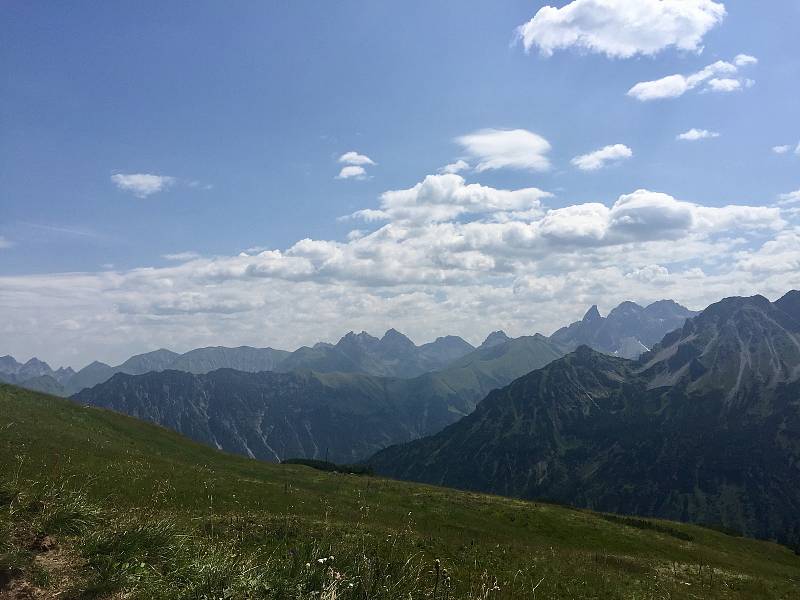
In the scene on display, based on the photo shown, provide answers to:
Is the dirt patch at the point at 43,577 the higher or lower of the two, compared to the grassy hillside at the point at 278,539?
higher

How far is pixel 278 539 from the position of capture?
24.9m

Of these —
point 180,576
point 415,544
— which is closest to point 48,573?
point 180,576

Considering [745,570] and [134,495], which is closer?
[134,495]

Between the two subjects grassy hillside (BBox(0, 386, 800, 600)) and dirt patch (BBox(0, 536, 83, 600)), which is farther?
grassy hillside (BBox(0, 386, 800, 600))

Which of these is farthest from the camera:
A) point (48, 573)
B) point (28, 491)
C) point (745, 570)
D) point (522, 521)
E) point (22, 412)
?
point (22, 412)

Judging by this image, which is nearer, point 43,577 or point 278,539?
point 43,577

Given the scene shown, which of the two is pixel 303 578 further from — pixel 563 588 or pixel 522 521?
pixel 522 521

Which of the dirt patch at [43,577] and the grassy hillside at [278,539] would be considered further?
the grassy hillside at [278,539]

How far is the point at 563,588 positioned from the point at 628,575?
8761 mm

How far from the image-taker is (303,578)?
15000mm

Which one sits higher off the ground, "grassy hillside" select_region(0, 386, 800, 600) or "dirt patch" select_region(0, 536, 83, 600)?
"dirt patch" select_region(0, 536, 83, 600)

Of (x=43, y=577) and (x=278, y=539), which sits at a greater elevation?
(x=43, y=577)

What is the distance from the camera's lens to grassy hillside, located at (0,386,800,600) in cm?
1461

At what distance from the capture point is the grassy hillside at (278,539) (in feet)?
47.9
